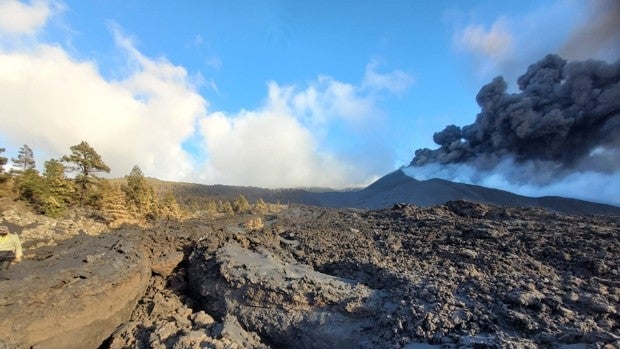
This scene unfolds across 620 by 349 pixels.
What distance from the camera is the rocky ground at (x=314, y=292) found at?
6070 mm

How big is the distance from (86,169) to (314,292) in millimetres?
25580

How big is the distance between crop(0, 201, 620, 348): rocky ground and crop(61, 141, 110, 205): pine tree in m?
17.6

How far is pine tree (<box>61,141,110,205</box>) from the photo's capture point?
26.0m

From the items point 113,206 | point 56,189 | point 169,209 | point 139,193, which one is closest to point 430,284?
point 113,206

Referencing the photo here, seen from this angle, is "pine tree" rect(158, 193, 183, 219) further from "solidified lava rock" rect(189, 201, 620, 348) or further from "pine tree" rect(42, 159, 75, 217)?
"solidified lava rock" rect(189, 201, 620, 348)

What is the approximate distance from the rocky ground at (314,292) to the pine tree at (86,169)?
17.6m

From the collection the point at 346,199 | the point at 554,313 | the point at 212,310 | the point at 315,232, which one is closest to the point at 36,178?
the point at 315,232

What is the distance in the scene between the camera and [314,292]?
25.7 ft

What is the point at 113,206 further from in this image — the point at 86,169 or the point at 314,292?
the point at 314,292

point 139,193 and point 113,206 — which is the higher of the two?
point 139,193

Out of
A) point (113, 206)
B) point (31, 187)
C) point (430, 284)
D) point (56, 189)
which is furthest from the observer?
point (113, 206)

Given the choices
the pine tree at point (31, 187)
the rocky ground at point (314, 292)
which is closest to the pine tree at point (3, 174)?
the pine tree at point (31, 187)

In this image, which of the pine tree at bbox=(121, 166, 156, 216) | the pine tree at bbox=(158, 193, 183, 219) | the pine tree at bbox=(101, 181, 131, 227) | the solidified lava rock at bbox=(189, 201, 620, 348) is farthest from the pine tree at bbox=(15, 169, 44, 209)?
the solidified lava rock at bbox=(189, 201, 620, 348)

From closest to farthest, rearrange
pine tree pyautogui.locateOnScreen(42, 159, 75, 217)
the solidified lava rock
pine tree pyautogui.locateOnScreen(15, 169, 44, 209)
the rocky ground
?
the solidified lava rock → the rocky ground → pine tree pyautogui.locateOnScreen(42, 159, 75, 217) → pine tree pyautogui.locateOnScreen(15, 169, 44, 209)
